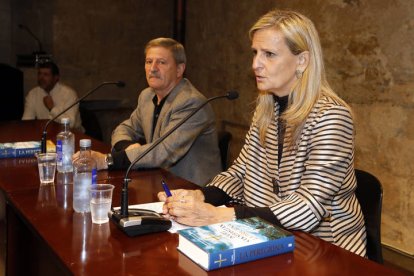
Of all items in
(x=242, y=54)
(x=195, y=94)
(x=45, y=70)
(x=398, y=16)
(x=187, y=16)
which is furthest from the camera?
(x=187, y=16)

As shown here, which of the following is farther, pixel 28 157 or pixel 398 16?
pixel 398 16

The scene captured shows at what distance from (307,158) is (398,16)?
2156mm

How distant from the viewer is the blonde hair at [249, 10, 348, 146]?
6.12 feet

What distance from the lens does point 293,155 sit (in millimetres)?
1903

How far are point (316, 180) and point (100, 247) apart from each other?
720 millimetres

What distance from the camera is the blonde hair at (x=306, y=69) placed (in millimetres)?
1865

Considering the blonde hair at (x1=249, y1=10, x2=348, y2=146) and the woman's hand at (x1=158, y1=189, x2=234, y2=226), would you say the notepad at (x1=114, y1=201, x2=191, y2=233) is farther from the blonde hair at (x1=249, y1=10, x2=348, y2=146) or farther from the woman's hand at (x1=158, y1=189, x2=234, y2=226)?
the blonde hair at (x1=249, y1=10, x2=348, y2=146)

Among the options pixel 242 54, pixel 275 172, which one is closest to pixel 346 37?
pixel 242 54

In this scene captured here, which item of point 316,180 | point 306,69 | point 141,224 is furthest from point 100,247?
point 306,69

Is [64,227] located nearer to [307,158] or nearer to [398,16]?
[307,158]

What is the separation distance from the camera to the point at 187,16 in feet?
20.7

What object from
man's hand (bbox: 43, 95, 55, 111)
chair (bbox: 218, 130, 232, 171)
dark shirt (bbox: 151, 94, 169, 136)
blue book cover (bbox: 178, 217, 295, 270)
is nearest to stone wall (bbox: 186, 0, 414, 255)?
chair (bbox: 218, 130, 232, 171)

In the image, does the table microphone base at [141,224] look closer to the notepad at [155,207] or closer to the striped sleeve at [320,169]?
the notepad at [155,207]

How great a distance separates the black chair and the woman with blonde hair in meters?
0.05
